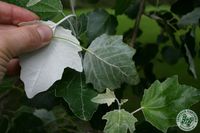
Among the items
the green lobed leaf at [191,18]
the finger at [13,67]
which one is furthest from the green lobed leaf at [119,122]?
the green lobed leaf at [191,18]

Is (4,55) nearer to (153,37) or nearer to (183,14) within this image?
(183,14)

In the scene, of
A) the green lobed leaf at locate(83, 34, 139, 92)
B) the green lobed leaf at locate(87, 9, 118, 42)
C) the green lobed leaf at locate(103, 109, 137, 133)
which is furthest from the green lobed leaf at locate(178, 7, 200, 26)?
the green lobed leaf at locate(103, 109, 137, 133)

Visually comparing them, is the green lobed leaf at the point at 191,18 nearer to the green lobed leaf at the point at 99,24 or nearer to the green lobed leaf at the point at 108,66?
the green lobed leaf at the point at 99,24

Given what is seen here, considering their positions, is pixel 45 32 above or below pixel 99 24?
above

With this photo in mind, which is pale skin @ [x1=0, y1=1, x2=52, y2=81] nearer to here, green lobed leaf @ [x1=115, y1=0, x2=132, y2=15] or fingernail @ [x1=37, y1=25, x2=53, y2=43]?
fingernail @ [x1=37, y1=25, x2=53, y2=43]

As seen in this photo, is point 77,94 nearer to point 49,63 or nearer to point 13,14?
point 49,63

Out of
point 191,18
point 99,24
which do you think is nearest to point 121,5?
point 99,24

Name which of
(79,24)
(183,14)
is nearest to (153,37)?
(183,14)
